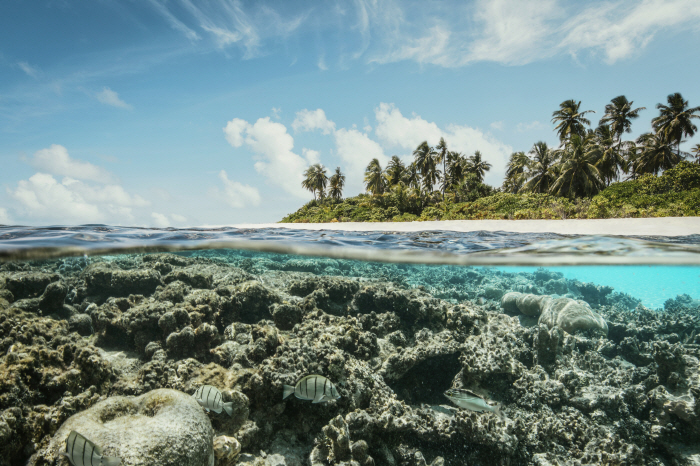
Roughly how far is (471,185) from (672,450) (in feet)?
127

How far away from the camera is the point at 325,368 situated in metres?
5.93

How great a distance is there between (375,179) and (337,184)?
9.97m

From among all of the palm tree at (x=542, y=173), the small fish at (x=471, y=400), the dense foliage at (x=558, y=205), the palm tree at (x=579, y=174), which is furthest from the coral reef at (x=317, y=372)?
the palm tree at (x=542, y=173)

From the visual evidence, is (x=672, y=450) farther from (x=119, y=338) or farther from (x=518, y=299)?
(x=119, y=338)

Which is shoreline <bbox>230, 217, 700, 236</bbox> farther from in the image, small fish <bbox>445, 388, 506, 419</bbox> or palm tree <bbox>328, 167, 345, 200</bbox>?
palm tree <bbox>328, 167, 345, 200</bbox>

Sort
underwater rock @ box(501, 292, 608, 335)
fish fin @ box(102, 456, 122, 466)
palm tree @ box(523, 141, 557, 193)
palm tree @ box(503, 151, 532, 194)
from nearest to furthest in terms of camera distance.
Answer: fish fin @ box(102, 456, 122, 466), underwater rock @ box(501, 292, 608, 335), palm tree @ box(523, 141, 557, 193), palm tree @ box(503, 151, 532, 194)

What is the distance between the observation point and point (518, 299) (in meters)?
13.3

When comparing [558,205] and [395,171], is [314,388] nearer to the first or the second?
[558,205]

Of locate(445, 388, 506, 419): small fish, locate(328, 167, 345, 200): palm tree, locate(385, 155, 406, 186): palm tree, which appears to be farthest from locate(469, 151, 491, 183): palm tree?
locate(445, 388, 506, 419): small fish

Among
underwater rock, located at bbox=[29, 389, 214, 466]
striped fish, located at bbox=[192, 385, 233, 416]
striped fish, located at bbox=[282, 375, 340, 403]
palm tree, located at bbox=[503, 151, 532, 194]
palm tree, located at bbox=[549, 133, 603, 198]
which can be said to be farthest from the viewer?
palm tree, located at bbox=[503, 151, 532, 194]

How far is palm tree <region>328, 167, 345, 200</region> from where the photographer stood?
59.3 meters

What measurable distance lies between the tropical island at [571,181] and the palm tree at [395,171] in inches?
11.2

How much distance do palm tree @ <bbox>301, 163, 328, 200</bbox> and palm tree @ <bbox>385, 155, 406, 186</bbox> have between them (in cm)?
1273

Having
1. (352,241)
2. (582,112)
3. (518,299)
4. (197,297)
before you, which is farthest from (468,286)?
(582,112)
